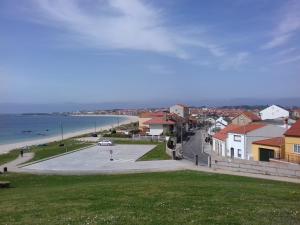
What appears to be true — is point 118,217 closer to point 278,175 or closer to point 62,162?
point 278,175

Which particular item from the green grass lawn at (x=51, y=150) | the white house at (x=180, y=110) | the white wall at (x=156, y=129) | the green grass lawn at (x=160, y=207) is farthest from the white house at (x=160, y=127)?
the green grass lawn at (x=160, y=207)

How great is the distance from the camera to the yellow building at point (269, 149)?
1638 inches

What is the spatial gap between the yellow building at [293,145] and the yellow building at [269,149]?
5.06 ft

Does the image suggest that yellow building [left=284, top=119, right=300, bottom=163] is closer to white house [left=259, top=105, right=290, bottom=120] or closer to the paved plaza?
the paved plaza

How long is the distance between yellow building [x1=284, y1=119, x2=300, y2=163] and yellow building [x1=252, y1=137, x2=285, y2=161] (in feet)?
5.06

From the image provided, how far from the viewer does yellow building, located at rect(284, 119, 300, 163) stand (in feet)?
127

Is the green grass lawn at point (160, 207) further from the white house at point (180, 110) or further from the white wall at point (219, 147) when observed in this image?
the white house at point (180, 110)

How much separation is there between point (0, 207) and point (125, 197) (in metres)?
5.13

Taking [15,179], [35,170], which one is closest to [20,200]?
[15,179]

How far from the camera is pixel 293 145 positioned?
128 feet

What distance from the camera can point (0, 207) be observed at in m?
17.2

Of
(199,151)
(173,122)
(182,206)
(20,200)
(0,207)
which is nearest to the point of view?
(182,206)

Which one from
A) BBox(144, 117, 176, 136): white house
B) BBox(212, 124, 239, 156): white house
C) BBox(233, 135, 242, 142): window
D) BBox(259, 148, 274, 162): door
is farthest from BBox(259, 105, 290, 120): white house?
BBox(259, 148, 274, 162): door

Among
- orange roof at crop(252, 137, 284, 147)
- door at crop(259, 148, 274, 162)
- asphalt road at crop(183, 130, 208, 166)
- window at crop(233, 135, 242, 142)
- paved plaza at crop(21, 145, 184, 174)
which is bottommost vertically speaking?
asphalt road at crop(183, 130, 208, 166)
